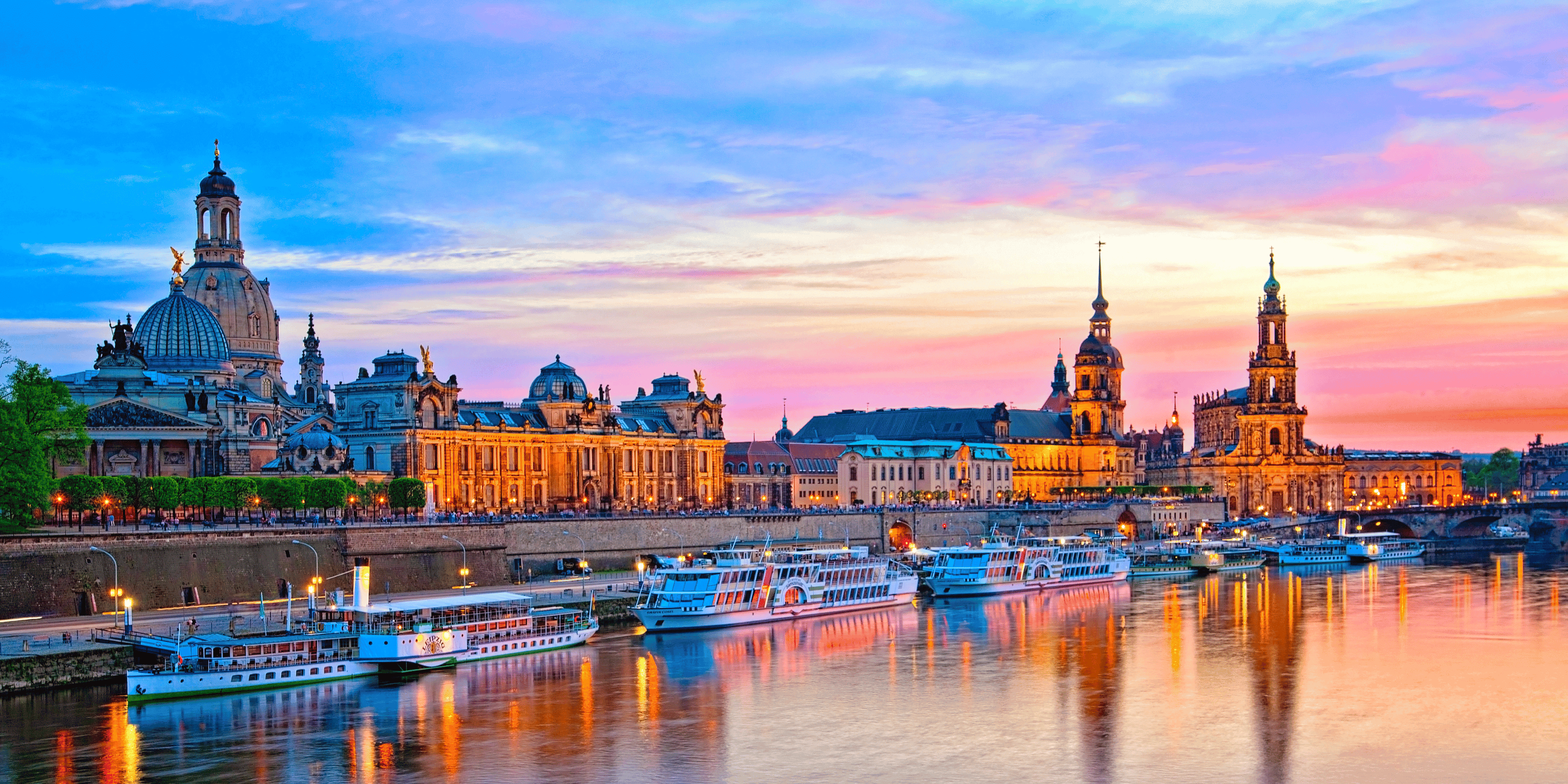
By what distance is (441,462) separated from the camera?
120m

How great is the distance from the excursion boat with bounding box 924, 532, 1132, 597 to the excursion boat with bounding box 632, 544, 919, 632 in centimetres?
507

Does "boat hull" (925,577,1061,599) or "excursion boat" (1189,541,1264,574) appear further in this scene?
"excursion boat" (1189,541,1264,574)

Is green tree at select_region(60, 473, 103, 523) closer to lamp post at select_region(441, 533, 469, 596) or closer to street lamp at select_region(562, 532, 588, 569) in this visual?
lamp post at select_region(441, 533, 469, 596)

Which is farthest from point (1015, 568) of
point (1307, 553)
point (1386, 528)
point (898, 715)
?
point (1386, 528)

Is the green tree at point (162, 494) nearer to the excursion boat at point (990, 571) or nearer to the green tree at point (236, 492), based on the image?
the green tree at point (236, 492)

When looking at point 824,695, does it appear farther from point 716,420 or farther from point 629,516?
point 716,420

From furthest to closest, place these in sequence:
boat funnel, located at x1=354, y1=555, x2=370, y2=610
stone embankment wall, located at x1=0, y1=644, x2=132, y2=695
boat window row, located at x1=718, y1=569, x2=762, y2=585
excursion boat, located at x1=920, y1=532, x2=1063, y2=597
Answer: excursion boat, located at x1=920, y1=532, x2=1063, y2=597 < boat window row, located at x1=718, y1=569, x2=762, y2=585 < boat funnel, located at x1=354, y1=555, x2=370, y2=610 < stone embankment wall, located at x1=0, y1=644, x2=132, y2=695

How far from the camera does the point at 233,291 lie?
140125 millimetres

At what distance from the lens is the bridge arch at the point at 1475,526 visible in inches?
6481

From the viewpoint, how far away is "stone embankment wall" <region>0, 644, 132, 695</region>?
58125mm

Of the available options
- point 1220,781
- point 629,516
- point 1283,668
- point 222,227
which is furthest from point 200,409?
point 1220,781

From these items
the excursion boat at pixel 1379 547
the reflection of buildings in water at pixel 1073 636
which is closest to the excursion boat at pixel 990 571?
the reflection of buildings in water at pixel 1073 636

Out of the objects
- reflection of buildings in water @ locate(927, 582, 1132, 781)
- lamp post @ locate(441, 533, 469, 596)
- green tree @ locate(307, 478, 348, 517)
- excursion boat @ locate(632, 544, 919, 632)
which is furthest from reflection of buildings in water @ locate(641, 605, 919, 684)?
green tree @ locate(307, 478, 348, 517)

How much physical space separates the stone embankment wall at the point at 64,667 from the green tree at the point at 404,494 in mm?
46840
